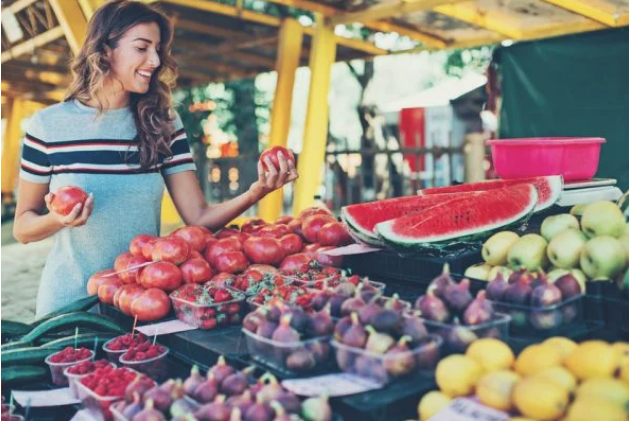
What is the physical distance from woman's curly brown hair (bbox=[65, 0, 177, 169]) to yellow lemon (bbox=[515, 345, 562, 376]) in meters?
2.30

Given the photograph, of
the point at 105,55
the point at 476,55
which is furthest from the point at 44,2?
the point at 476,55

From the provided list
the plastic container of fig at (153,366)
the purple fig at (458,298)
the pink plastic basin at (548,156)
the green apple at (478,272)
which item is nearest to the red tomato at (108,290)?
the plastic container of fig at (153,366)

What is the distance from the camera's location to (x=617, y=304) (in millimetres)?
1938

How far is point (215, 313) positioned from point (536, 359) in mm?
1236

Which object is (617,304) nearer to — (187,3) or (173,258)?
(173,258)

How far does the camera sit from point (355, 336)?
5.70ft

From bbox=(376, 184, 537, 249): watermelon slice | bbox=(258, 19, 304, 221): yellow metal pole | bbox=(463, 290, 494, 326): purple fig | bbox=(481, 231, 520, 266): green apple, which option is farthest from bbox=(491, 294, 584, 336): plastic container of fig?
bbox=(258, 19, 304, 221): yellow metal pole

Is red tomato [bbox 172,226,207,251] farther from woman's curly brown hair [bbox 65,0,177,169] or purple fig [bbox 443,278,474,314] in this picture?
purple fig [bbox 443,278,474,314]

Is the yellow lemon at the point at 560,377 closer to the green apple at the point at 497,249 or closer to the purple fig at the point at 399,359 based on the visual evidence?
the purple fig at the point at 399,359

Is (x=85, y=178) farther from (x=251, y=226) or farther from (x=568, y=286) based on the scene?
(x=568, y=286)

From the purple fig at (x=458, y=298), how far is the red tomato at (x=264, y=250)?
1350 mm

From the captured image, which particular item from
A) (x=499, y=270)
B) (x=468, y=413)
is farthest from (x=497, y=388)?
(x=499, y=270)

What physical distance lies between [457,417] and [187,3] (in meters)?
6.05

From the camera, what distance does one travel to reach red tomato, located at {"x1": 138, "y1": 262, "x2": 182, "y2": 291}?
2.77 metres
